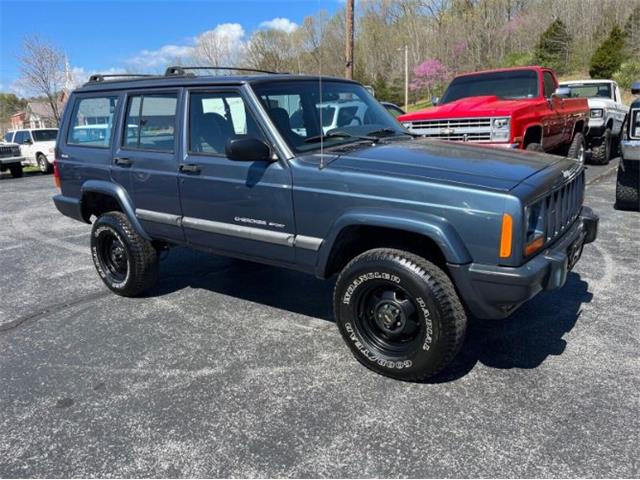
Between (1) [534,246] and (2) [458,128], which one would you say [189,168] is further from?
(2) [458,128]

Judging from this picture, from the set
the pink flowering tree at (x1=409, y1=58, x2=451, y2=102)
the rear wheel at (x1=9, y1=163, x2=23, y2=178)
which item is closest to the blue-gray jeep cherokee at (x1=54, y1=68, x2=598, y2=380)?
the rear wheel at (x1=9, y1=163, x2=23, y2=178)

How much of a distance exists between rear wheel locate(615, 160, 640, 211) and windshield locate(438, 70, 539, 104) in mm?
1889

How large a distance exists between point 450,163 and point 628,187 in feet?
16.4

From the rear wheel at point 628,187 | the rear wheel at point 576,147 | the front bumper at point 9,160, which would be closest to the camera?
the rear wheel at point 628,187

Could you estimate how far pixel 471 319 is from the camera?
415 cm

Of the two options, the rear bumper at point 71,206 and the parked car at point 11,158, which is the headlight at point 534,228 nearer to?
the rear bumper at point 71,206

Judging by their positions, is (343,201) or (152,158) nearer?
(343,201)

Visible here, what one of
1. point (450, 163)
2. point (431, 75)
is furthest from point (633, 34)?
point (450, 163)

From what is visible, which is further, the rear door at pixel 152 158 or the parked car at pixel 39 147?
the parked car at pixel 39 147

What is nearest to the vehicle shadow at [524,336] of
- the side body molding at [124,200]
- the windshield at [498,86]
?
the side body molding at [124,200]

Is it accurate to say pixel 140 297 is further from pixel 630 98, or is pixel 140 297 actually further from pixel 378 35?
pixel 378 35

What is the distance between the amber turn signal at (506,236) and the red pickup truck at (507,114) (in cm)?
464

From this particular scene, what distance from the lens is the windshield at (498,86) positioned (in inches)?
321

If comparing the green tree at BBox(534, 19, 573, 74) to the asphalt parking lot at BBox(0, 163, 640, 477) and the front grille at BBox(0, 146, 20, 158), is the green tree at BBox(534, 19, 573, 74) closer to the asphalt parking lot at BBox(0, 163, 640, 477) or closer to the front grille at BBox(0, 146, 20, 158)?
the front grille at BBox(0, 146, 20, 158)
